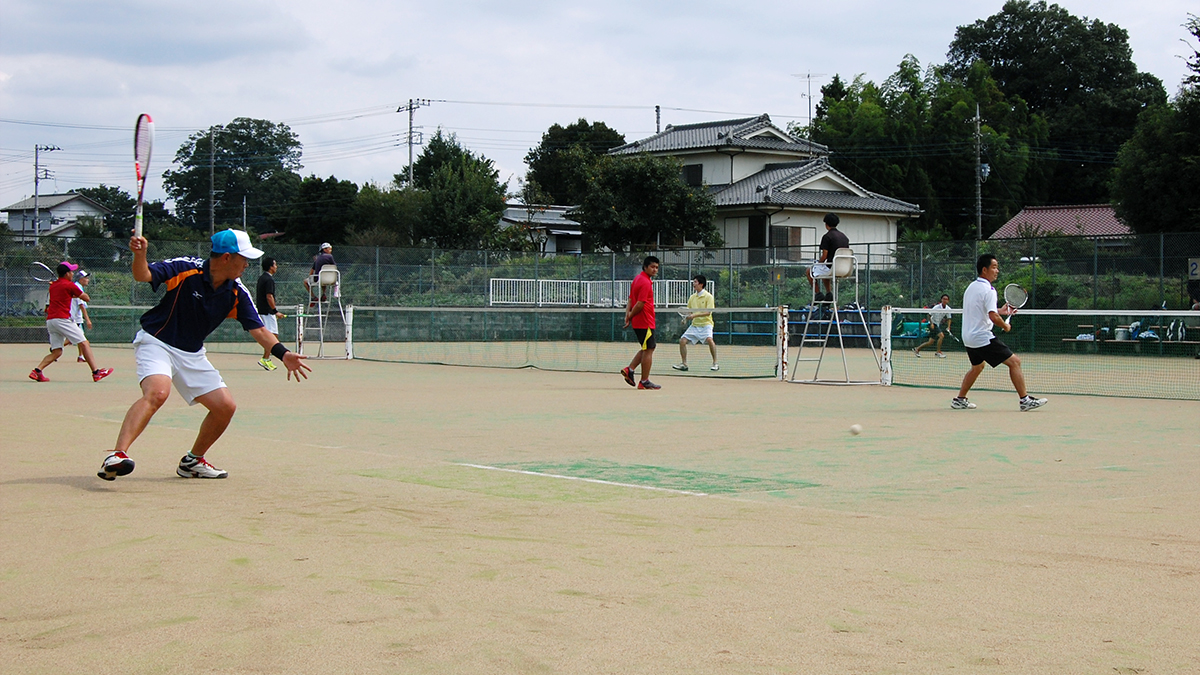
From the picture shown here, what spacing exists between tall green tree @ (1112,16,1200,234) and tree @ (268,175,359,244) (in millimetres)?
49189

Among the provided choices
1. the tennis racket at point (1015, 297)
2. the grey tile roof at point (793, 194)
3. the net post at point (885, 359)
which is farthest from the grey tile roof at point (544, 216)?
the tennis racket at point (1015, 297)

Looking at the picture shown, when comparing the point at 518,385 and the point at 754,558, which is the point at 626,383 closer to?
the point at 518,385

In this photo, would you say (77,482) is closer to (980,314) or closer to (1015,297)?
(980,314)

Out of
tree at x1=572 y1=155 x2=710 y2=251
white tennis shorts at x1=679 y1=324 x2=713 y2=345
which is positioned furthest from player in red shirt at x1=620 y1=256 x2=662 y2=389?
tree at x1=572 y1=155 x2=710 y2=251

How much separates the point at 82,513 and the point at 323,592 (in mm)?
2378

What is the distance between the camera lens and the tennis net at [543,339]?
928 inches

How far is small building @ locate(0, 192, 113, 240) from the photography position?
92.9 metres

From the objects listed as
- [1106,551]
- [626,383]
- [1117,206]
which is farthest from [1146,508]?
[1117,206]

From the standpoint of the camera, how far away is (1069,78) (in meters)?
73.7

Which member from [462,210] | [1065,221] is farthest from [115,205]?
[1065,221]

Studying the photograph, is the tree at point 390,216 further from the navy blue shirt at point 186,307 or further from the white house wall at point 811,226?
the navy blue shirt at point 186,307

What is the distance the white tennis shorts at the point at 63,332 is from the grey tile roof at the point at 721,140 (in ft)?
130

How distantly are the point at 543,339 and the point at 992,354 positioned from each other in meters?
16.2

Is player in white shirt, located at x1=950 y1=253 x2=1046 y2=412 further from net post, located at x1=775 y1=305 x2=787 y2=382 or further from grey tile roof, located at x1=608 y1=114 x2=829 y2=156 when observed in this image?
grey tile roof, located at x1=608 y1=114 x2=829 y2=156
